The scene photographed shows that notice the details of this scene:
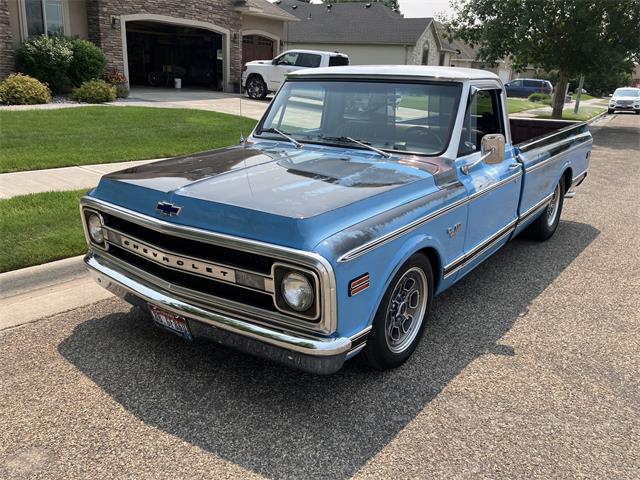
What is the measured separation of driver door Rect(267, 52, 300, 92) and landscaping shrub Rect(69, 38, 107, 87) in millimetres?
6343

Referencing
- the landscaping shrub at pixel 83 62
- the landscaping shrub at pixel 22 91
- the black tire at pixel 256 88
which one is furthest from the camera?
the black tire at pixel 256 88

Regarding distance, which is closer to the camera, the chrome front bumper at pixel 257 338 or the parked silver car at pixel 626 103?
the chrome front bumper at pixel 257 338

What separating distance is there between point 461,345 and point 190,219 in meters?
2.15

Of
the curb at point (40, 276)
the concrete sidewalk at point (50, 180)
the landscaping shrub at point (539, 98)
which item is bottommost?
the curb at point (40, 276)

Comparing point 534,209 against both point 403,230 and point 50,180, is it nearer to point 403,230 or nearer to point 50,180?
point 403,230

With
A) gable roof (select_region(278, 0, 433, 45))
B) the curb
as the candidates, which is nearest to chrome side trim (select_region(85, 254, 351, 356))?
the curb

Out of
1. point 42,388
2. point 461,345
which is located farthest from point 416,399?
point 42,388

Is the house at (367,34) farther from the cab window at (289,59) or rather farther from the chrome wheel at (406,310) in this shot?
the chrome wheel at (406,310)

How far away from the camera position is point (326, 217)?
2885 millimetres

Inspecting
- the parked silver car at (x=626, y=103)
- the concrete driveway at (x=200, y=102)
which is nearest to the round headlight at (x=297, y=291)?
the concrete driveway at (x=200, y=102)

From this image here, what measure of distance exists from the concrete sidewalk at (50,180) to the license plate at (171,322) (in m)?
4.11

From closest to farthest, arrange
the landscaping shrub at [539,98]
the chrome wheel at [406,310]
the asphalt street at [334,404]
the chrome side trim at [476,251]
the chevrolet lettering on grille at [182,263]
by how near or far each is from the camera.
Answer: the asphalt street at [334,404] < the chevrolet lettering on grille at [182,263] < the chrome wheel at [406,310] < the chrome side trim at [476,251] < the landscaping shrub at [539,98]

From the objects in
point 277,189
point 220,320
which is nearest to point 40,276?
point 220,320

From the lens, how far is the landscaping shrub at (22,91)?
48.5ft
